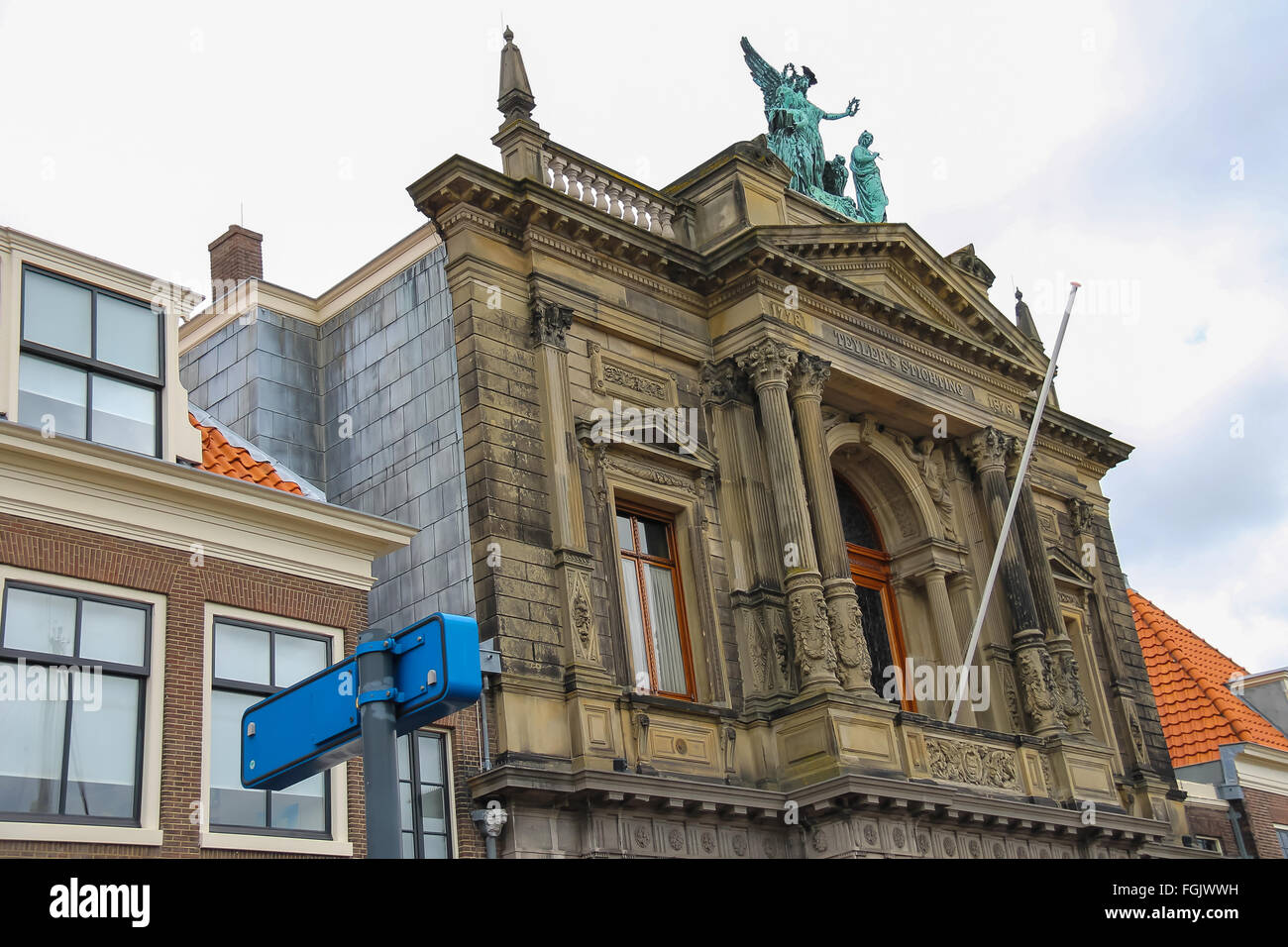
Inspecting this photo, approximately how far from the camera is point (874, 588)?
25312 mm

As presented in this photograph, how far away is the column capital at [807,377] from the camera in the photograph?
73.5ft

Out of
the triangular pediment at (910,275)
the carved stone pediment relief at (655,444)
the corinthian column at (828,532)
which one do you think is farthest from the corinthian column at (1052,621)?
the carved stone pediment relief at (655,444)

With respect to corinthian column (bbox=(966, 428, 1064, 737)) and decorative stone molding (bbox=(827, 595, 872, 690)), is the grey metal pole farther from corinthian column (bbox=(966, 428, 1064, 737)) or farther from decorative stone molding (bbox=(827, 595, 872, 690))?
corinthian column (bbox=(966, 428, 1064, 737))

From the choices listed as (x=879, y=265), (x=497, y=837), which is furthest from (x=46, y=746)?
(x=879, y=265)

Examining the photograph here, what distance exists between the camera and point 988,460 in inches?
1028

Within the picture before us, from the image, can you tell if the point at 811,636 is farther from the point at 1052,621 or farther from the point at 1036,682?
the point at 1052,621

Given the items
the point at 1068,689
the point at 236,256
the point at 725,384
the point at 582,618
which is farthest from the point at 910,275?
the point at 236,256

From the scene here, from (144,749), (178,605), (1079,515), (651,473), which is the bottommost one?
(144,749)

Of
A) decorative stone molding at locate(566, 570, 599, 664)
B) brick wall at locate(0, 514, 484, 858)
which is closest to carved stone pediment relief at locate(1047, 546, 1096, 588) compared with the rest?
decorative stone molding at locate(566, 570, 599, 664)

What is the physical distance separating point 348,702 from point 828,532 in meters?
16.3

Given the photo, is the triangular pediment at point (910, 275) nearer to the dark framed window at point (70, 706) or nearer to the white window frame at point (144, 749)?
the white window frame at point (144, 749)

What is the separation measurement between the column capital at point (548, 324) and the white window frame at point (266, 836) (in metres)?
6.34

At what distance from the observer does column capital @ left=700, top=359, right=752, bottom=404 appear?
22547 millimetres
